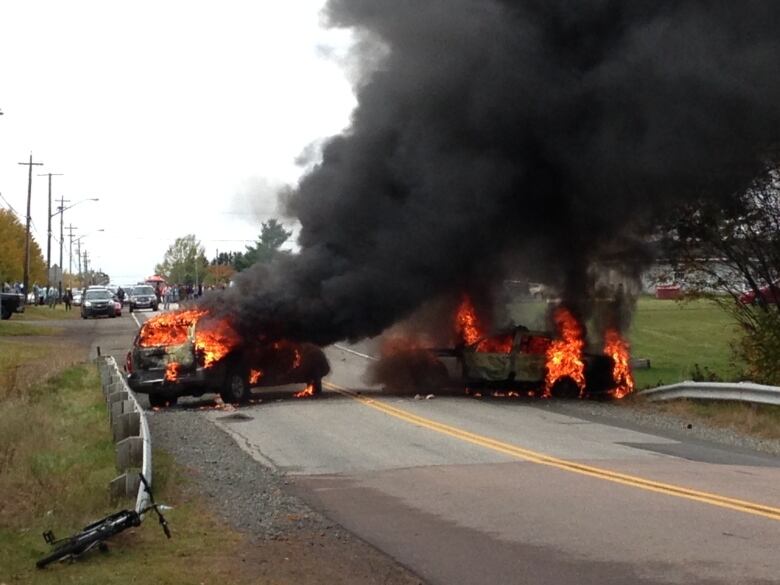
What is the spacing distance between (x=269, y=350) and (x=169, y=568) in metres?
13.6

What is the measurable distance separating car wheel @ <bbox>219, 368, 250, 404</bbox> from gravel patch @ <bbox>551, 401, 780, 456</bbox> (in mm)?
5821

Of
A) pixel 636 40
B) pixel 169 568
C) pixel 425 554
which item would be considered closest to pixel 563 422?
pixel 636 40

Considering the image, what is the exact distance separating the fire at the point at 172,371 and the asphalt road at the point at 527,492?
4.86ft

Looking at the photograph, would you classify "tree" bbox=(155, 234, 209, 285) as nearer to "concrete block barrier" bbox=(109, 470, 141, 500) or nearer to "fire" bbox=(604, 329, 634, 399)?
"fire" bbox=(604, 329, 634, 399)

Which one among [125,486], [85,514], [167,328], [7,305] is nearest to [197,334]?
[167,328]

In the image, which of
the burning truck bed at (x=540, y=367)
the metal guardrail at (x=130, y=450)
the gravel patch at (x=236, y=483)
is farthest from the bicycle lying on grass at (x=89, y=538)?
the burning truck bed at (x=540, y=367)

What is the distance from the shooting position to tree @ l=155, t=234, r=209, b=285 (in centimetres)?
11644

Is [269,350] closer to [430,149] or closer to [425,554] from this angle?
[430,149]

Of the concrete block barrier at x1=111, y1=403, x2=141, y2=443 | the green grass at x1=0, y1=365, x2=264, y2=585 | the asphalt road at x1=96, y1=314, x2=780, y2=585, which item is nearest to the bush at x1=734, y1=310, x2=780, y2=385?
the asphalt road at x1=96, y1=314, x2=780, y2=585

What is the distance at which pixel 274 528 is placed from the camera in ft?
30.6

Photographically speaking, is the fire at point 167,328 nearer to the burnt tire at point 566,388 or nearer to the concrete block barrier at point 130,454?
the burnt tire at point 566,388

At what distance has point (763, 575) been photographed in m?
7.12

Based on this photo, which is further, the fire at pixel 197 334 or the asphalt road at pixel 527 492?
the fire at pixel 197 334

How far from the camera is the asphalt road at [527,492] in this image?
775 centimetres
